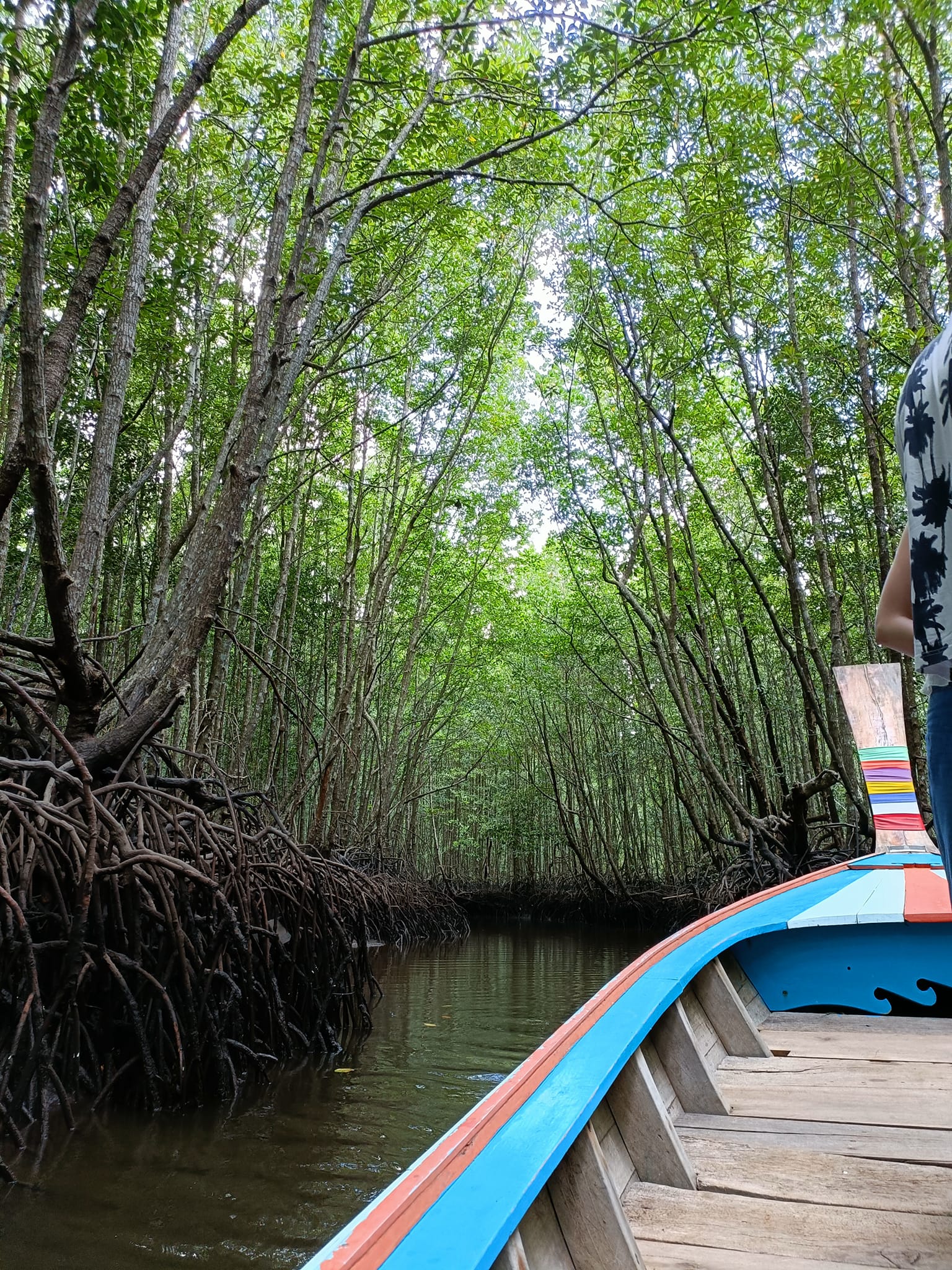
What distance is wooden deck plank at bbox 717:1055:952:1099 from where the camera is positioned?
1.65 metres

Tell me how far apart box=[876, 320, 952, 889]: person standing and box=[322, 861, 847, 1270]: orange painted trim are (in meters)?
0.59

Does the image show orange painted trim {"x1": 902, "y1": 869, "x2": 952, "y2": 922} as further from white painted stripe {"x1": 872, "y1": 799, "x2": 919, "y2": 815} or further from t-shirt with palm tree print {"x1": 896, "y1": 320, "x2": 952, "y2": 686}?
white painted stripe {"x1": 872, "y1": 799, "x2": 919, "y2": 815}

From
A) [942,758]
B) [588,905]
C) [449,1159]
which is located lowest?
Answer: [588,905]

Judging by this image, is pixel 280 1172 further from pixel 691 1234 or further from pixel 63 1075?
pixel 691 1234

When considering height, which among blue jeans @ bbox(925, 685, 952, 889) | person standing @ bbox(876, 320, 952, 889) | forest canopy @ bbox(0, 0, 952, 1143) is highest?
forest canopy @ bbox(0, 0, 952, 1143)

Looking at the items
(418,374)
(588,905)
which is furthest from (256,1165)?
(588,905)

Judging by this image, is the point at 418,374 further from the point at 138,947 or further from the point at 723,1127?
the point at 723,1127

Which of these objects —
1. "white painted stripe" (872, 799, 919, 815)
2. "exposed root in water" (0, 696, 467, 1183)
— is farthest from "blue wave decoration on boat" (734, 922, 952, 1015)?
"white painted stripe" (872, 799, 919, 815)

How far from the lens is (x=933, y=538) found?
0.98 meters

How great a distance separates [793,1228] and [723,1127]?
1.28 feet

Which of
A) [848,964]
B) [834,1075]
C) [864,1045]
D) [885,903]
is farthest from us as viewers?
[885,903]

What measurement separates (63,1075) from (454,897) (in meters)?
12.5

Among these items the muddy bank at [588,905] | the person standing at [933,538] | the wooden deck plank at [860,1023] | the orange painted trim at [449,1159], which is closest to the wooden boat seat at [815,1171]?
the wooden deck plank at [860,1023]

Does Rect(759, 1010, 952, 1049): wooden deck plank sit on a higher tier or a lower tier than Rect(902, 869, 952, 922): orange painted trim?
lower
